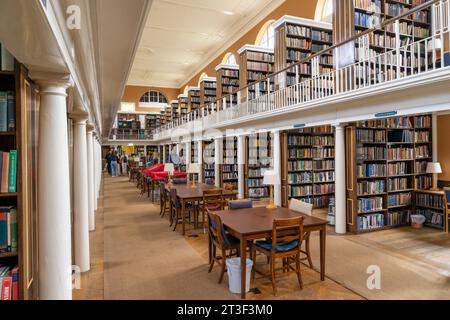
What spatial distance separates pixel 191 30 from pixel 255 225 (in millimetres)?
13944

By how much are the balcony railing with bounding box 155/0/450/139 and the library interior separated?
5 centimetres

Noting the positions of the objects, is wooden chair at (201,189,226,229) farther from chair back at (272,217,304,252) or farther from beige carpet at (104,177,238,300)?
chair back at (272,217,304,252)

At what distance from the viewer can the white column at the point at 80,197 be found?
3.99 meters

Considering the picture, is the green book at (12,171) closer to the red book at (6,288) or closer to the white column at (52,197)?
the white column at (52,197)

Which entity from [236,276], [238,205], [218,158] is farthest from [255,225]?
[218,158]

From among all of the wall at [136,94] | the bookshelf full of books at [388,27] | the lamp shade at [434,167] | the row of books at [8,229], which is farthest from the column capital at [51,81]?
the wall at [136,94]

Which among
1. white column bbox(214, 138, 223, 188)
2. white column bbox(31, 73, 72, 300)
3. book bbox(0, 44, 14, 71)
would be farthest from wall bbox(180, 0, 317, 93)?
book bbox(0, 44, 14, 71)

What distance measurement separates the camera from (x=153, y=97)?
26031mm

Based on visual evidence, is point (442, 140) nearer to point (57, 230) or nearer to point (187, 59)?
point (57, 230)

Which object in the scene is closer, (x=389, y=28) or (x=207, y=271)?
(x=207, y=271)

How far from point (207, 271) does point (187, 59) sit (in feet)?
59.1

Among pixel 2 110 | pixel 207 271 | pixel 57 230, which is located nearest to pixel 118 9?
pixel 2 110

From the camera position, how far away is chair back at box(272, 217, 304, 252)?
3152mm

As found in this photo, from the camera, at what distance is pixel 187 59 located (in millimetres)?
19578
